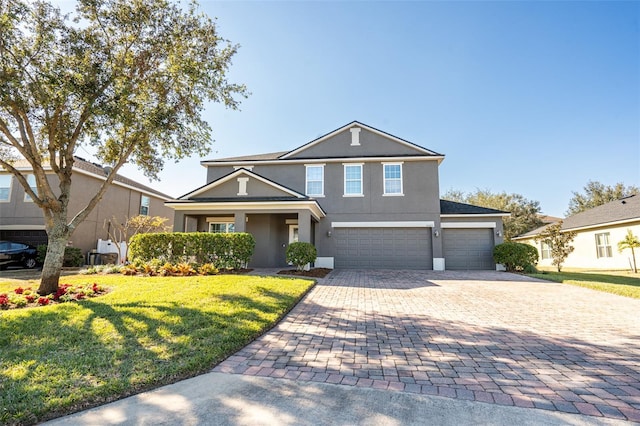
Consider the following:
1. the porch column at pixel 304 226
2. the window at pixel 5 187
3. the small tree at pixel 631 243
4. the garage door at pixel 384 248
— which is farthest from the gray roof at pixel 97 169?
the small tree at pixel 631 243

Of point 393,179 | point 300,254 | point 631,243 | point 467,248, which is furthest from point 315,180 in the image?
point 631,243

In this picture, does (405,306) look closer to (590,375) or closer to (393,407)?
(590,375)

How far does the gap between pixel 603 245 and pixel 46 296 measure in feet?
93.5

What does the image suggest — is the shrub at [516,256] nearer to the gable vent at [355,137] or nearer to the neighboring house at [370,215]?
the neighboring house at [370,215]

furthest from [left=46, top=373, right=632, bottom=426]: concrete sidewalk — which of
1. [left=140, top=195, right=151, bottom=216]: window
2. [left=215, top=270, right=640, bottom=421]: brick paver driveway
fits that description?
[left=140, top=195, right=151, bottom=216]: window

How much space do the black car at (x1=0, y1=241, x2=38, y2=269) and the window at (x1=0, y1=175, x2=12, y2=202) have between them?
14.3 ft

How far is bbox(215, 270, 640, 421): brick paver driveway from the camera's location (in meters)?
3.07

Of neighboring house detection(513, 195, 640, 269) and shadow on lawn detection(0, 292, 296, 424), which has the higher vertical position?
neighboring house detection(513, 195, 640, 269)

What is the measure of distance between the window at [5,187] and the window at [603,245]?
37099 millimetres

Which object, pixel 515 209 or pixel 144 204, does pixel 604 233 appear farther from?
pixel 144 204

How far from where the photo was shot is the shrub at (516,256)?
579 inches

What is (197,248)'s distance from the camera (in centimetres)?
1211

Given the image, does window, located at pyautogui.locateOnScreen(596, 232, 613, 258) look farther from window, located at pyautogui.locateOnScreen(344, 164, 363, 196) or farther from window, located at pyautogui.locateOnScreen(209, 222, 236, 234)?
window, located at pyautogui.locateOnScreen(209, 222, 236, 234)

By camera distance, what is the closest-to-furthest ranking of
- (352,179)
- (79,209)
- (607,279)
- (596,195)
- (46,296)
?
(46,296), (607,279), (352,179), (79,209), (596,195)
